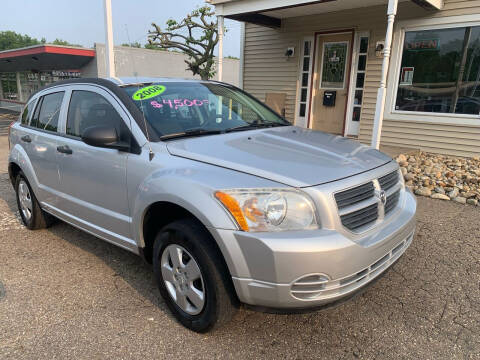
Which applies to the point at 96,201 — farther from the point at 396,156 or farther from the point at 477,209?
the point at 396,156

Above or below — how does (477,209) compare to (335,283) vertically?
below

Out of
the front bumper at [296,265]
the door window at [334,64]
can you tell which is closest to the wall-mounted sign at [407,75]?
the door window at [334,64]

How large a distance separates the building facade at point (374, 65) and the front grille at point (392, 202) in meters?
4.47

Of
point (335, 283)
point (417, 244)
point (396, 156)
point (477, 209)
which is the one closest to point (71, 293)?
point (335, 283)

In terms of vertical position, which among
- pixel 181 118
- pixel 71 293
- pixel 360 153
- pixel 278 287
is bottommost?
pixel 71 293

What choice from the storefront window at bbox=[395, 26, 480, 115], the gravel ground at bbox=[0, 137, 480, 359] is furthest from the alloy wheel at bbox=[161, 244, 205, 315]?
the storefront window at bbox=[395, 26, 480, 115]

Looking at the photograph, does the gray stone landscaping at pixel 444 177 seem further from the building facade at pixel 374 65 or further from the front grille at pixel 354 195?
the front grille at pixel 354 195

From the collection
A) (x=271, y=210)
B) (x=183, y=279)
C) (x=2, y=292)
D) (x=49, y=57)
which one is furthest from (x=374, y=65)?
(x=49, y=57)

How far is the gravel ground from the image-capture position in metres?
2.38

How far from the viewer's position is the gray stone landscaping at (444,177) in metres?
5.51

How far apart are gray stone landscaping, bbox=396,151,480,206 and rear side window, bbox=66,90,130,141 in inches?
182

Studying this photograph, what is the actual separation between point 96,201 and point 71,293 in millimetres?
765

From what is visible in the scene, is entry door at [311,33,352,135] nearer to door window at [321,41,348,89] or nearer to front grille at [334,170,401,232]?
door window at [321,41,348,89]

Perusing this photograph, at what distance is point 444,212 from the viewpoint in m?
4.95
